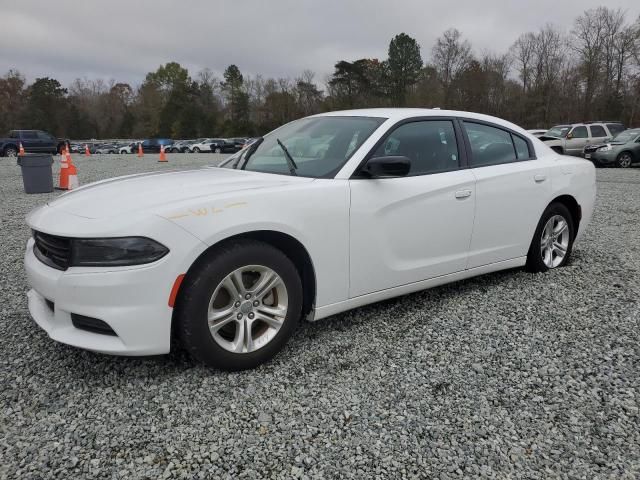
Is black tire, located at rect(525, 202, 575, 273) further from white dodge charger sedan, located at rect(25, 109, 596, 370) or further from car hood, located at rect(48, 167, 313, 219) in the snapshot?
car hood, located at rect(48, 167, 313, 219)

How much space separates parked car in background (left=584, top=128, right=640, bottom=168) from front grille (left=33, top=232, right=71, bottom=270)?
19.3m

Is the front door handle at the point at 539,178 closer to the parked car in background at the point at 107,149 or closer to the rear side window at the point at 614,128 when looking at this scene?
the rear side window at the point at 614,128

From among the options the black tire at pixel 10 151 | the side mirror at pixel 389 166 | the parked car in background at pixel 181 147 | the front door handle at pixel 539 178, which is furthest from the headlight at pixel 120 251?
the parked car in background at pixel 181 147

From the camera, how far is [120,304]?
2.31m

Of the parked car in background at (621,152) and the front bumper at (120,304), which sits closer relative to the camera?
the front bumper at (120,304)

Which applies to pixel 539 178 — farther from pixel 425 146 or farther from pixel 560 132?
pixel 560 132

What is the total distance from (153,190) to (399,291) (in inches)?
68.1

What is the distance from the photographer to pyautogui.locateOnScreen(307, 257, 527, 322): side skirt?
2.96 m

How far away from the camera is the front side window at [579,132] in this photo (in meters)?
19.2

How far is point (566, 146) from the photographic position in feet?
62.7

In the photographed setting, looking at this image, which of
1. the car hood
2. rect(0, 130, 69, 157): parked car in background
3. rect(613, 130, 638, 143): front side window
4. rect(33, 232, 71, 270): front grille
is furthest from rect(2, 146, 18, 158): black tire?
rect(613, 130, 638, 143): front side window

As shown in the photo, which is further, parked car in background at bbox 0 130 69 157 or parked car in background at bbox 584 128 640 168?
parked car in background at bbox 0 130 69 157

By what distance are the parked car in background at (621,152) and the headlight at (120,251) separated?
62.6 feet

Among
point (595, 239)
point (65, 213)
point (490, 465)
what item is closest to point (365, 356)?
point (490, 465)
